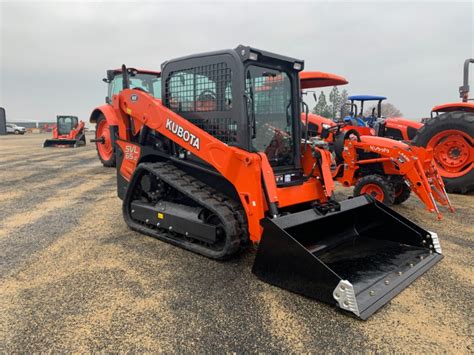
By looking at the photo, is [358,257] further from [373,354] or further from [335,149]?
[335,149]

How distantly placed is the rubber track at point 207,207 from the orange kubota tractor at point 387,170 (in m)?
2.77

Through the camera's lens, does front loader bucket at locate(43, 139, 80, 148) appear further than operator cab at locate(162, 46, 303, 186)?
Yes

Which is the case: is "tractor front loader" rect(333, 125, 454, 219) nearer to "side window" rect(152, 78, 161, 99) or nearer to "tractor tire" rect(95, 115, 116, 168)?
"side window" rect(152, 78, 161, 99)

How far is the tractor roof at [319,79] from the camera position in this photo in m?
6.97

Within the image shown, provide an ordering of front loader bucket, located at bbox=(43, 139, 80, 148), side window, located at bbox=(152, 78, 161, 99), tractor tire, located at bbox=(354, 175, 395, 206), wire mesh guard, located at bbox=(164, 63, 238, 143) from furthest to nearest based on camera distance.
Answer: front loader bucket, located at bbox=(43, 139, 80, 148) → side window, located at bbox=(152, 78, 161, 99) → tractor tire, located at bbox=(354, 175, 395, 206) → wire mesh guard, located at bbox=(164, 63, 238, 143)

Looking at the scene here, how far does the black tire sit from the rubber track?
131 inches

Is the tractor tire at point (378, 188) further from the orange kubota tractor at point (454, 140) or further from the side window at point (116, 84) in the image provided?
the side window at point (116, 84)

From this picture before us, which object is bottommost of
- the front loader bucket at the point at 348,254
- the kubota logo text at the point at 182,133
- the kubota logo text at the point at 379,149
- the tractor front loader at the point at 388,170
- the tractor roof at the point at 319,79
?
the front loader bucket at the point at 348,254

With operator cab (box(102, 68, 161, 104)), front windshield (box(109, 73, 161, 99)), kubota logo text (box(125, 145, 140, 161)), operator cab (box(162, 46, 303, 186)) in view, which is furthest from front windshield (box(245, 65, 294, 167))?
front windshield (box(109, 73, 161, 99))

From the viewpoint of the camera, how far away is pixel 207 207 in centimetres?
345

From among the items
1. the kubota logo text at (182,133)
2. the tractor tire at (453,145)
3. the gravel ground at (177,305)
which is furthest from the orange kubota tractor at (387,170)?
the kubota logo text at (182,133)

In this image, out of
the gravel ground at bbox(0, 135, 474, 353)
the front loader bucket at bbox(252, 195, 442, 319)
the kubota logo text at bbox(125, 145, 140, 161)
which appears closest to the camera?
the gravel ground at bbox(0, 135, 474, 353)

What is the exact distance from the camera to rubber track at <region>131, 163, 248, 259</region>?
3322mm

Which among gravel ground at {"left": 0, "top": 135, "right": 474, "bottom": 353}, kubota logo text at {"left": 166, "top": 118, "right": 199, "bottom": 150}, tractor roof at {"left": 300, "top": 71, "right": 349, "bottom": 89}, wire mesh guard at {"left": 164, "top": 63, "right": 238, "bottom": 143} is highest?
tractor roof at {"left": 300, "top": 71, "right": 349, "bottom": 89}
